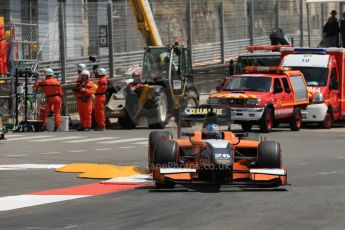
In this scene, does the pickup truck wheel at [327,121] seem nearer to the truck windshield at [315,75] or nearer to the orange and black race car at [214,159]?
the truck windshield at [315,75]

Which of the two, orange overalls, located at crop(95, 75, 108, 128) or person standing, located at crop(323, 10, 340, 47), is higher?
person standing, located at crop(323, 10, 340, 47)

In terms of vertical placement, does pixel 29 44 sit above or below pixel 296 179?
above

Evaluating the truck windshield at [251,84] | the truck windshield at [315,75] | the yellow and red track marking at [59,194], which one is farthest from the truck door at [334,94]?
the yellow and red track marking at [59,194]

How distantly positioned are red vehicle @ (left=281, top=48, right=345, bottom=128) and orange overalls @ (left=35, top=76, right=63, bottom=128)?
719 cm

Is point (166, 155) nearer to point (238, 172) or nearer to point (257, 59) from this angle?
point (238, 172)

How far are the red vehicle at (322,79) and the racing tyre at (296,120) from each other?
743 millimetres

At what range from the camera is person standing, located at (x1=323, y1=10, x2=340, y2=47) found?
38.5 meters

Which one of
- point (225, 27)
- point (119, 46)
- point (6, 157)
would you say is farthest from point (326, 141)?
point (225, 27)

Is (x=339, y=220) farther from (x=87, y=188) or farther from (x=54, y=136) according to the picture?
(x=54, y=136)

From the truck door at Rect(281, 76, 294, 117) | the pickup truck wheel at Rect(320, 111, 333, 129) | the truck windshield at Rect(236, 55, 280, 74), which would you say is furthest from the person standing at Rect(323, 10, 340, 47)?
the truck door at Rect(281, 76, 294, 117)

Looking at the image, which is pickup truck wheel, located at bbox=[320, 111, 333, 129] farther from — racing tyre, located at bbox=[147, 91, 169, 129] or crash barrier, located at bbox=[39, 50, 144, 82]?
crash barrier, located at bbox=[39, 50, 144, 82]

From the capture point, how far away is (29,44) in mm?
30281

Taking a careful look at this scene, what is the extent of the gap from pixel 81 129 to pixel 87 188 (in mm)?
14091

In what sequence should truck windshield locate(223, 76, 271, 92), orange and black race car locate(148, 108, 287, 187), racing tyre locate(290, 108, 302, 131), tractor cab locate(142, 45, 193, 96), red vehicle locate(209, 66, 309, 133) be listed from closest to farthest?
orange and black race car locate(148, 108, 287, 187)
red vehicle locate(209, 66, 309, 133)
truck windshield locate(223, 76, 271, 92)
racing tyre locate(290, 108, 302, 131)
tractor cab locate(142, 45, 193, 96)
